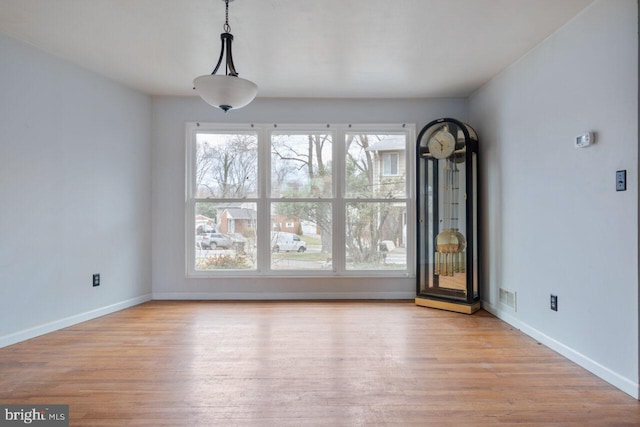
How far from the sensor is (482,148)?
372cm

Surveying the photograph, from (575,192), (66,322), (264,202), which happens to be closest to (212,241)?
(264,202)

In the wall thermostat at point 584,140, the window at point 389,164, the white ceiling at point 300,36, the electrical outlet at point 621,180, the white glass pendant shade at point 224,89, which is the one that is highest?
the white ceiling at point 300,36

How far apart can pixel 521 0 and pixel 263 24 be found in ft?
5.81

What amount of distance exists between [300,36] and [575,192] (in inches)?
93.2

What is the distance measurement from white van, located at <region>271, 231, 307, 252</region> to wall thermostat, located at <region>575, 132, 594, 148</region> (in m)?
2.86

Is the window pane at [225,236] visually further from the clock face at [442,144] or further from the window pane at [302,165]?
the clock face at [442,144]

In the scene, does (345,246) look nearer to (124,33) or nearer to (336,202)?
(336,202)

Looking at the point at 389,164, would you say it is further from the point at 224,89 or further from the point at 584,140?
the point at 224,89

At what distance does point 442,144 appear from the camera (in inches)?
144

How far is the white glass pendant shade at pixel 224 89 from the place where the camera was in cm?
195

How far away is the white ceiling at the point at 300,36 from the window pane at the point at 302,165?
2.43 feet

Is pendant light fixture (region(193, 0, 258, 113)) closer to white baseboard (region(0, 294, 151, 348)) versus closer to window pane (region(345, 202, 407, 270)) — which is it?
window pane (region(345, 202, 407, 270))

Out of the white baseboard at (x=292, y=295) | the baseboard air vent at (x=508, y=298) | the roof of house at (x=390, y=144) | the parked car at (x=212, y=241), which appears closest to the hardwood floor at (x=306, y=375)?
the baseboard air vent at (x=508, y=298)

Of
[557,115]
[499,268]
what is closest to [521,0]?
[557,115]
